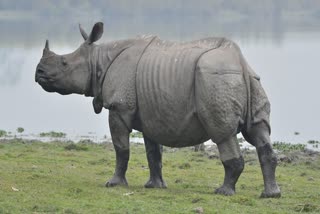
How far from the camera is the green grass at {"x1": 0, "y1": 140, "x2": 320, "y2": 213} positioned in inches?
452

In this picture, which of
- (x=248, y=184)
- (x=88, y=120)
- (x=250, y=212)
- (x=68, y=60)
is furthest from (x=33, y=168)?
(x=88, y=120)

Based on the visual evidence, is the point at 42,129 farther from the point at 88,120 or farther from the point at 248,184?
the point at 248,184

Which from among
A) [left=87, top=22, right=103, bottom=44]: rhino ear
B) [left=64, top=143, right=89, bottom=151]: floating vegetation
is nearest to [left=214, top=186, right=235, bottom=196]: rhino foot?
[left=87, top=22, right=103, bottom=44]: rhino ear

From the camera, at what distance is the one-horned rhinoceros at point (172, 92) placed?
487 inches

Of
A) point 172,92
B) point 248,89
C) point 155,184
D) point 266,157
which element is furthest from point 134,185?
point 248,89

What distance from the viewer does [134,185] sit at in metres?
14.0

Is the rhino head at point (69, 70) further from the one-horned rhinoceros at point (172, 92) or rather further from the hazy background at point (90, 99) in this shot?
the hazy background at point (90, 99)

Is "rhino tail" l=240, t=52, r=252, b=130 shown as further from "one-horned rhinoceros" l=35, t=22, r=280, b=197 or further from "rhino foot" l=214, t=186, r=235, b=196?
"rhino foot" l=214, t=186, r=235, b=196

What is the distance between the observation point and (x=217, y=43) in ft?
42.6

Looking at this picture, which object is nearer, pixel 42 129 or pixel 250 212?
pixel 250 212

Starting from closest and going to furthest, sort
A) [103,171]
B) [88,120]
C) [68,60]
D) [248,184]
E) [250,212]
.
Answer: [250,212] < [68,60] < [248,184] < [103,171] < [88,120]

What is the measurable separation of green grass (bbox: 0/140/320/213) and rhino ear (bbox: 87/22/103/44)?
83.1 inches

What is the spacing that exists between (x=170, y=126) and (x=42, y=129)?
1759 centimetres

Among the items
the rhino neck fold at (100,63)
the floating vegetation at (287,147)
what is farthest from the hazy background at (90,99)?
the rhino neck fold at (100,63)
